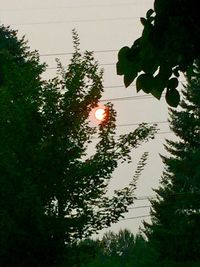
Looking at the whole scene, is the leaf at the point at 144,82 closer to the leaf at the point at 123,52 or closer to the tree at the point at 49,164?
the leaf at the point at 123,52

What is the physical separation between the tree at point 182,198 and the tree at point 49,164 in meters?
23.7

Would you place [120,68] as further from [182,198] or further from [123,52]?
[182,198]

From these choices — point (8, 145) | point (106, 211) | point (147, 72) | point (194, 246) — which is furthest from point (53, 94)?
point (194, 246)

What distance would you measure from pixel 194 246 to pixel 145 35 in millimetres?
34535

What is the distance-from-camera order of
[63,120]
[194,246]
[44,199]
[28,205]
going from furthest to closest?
1. [194,246]
2. [63,120]
3. [44,199]
4. [28,205]

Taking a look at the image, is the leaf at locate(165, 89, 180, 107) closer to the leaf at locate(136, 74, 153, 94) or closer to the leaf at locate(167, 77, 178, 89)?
the leaf at locate(167, 77, 178, 89)

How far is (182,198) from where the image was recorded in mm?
38594

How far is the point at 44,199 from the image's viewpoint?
10266mm

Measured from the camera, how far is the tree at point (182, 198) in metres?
36.6

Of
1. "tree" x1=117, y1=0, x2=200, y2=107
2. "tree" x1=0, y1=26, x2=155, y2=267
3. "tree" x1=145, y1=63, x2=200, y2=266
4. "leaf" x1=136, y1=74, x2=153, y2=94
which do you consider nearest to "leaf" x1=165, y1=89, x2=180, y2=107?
"tree" x1=117, y1=0, x2=200, y2=107

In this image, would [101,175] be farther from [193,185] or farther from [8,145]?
[193,185]

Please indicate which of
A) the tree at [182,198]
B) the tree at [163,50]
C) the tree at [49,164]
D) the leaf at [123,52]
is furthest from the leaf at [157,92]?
the tree at [182,198]

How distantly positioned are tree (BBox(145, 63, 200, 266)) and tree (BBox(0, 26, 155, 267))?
23.7 m

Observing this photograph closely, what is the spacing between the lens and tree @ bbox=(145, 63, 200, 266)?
36625 mm
